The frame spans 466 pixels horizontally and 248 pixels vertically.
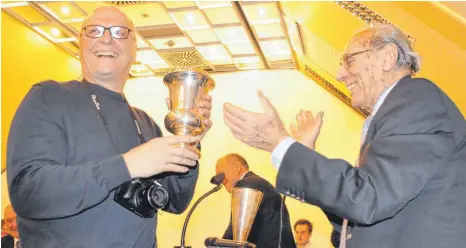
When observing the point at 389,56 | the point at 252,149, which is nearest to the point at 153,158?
the point at 389,56

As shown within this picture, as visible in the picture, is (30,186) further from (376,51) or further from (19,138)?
(376,51)

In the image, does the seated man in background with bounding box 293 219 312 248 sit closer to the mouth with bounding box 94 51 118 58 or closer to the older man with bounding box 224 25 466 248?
the older man with bounding box 224 25 466 248

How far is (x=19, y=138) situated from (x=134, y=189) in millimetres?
409

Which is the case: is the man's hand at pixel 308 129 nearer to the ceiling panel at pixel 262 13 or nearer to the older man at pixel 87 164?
the older man at pixel 87 164

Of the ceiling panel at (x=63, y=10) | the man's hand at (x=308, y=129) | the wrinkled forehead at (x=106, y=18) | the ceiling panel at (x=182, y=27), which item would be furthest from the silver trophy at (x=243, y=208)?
the ceiling panel at (x=63, y=10)

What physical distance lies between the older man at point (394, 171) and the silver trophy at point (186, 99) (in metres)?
0.18

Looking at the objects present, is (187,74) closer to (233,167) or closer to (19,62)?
(233,167)

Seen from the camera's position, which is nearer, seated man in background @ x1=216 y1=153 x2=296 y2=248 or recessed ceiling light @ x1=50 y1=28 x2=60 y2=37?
seated man in background @ x1=216 y1=153 x2=296 y2=248

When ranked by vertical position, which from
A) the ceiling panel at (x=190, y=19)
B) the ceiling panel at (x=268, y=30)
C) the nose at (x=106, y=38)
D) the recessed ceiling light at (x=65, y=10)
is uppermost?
the recessed ceiling light at (x=65, y=10)

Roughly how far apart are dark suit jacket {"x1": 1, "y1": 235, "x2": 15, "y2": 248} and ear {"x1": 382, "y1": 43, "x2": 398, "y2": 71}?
17.7 feet

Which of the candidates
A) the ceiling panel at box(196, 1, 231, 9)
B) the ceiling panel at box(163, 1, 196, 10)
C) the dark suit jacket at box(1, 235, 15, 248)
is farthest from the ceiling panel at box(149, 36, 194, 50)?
the dark suit jacket at box(1, 235, 15, 248)

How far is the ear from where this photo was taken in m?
2.11

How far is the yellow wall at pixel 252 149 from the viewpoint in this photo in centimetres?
1012

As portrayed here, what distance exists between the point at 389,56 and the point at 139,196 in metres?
1.15
